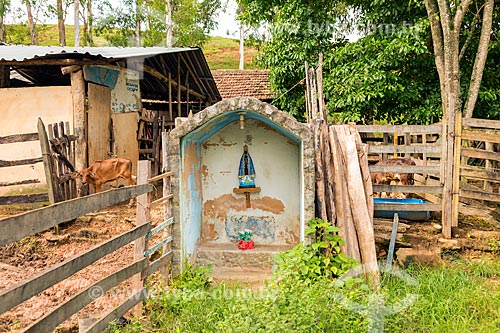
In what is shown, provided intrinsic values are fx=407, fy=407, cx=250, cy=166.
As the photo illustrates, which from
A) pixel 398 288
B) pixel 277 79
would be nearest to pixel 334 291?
pixel 398 288

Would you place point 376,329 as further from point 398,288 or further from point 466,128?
point 466,128

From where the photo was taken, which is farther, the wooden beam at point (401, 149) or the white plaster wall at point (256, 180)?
the white plaster wall at point (256, 180)

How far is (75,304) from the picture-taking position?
3035mm

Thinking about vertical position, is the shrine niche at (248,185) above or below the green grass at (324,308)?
above

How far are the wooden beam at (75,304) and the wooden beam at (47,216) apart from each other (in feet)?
1.97

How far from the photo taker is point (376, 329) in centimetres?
379

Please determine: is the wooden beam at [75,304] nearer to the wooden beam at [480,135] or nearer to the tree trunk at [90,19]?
the wooden beam at [480,135]

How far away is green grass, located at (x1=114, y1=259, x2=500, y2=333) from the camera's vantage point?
3711 millimetres

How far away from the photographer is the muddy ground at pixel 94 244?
5.00 m

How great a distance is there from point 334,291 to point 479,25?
32.8 feet

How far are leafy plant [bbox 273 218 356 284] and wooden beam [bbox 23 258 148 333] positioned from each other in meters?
1.69

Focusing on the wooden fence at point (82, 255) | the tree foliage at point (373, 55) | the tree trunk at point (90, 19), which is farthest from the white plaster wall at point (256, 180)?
the tree trunk at point (90, 19)

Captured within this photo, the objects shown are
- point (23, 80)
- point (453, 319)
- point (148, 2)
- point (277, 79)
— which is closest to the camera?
point (453, 319)

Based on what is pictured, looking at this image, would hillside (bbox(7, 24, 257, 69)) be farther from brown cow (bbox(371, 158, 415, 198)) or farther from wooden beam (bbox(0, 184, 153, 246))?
wooden beam (bbox(0, 184, 153, 246))
